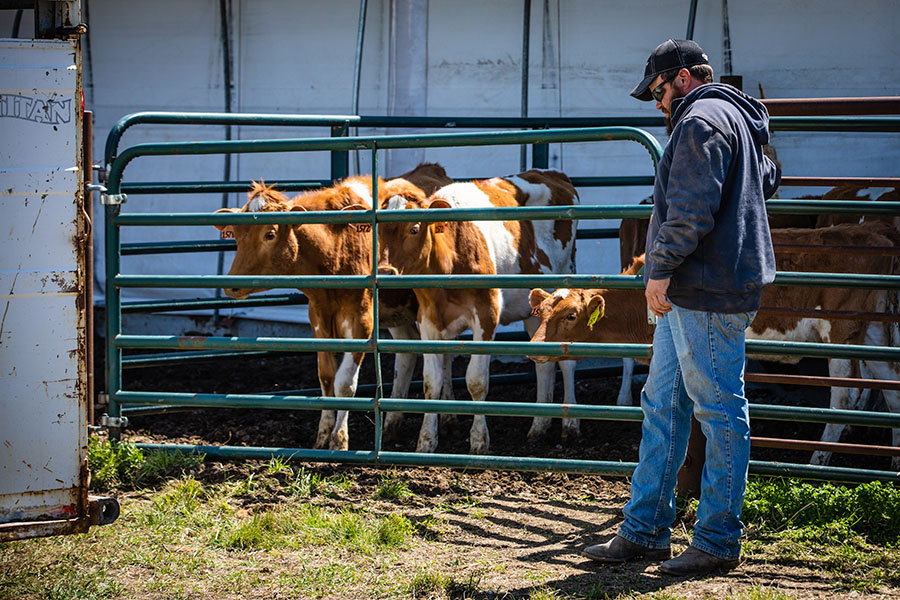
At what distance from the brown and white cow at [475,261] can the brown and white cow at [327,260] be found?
0.97 feet

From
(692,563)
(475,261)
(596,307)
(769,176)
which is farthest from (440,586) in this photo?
(475,261)

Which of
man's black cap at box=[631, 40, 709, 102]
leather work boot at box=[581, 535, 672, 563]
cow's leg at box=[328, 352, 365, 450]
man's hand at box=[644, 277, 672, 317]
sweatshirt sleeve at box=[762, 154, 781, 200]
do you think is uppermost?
man's black cap at box=[631, 40, 709, 102]

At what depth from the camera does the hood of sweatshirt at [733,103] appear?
3779 millimetres

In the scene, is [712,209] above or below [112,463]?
above

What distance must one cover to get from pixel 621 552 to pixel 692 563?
12.5 inches

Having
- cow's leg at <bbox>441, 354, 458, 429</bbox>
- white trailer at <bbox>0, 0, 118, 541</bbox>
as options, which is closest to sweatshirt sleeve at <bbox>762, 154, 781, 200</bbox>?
white trailer at <bbox>0, 0, 118, 541</bbox>

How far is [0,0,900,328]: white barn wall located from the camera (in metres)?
9.13

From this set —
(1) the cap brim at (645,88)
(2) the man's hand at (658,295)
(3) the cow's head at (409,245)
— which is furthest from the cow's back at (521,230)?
(2) the man's hand at (658,295)

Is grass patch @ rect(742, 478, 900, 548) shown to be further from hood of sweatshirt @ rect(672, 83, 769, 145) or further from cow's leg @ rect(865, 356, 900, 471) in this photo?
hood of sweatshirt @ rect(672, 83, 769, 145)

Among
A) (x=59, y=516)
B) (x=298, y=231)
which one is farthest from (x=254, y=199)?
(x=59, y=516)

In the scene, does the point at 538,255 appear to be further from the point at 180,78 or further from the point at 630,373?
the point at 180,78

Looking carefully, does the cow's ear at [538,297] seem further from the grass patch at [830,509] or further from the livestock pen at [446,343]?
the grass patch at [830,509]

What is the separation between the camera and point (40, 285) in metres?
4.00

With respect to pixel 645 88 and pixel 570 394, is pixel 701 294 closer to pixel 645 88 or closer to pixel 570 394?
pixel 645 88
